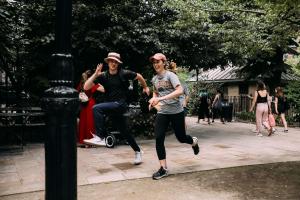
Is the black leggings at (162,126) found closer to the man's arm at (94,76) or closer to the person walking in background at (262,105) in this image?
the man's arm at (94,76)

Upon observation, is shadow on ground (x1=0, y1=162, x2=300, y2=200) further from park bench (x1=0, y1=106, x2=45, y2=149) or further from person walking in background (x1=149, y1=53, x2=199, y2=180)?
park bench (x1=0, y1=106, x2=45, y2=149)

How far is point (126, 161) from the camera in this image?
25.1 feet

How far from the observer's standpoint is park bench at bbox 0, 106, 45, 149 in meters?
9.53

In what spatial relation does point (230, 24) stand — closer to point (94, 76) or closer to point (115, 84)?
point (115, 84)

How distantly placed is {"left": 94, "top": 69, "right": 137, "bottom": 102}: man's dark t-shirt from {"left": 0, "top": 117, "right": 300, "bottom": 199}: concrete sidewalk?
130 centimetres

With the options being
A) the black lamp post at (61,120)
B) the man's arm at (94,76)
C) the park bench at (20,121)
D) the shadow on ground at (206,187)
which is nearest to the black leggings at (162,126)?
the shadow on ground at (206,187)

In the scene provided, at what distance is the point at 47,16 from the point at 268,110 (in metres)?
8.12

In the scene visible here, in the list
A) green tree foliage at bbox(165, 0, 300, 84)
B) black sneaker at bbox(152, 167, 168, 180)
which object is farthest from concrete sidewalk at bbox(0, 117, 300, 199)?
green tree foliage at bbox(165, 0, 300, 84)

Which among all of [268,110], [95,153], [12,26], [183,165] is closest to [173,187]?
[183,165]

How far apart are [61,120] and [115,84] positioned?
411cm

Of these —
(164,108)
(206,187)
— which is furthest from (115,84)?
(206,187)

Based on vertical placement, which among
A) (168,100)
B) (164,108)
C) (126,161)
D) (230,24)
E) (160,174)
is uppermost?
(230,24)

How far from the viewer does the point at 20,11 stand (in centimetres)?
1091

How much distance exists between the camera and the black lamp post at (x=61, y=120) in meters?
2.63
